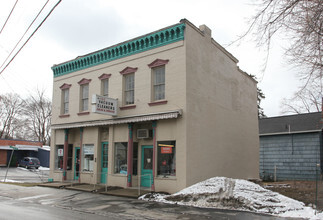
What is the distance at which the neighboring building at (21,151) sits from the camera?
4338 centimetres

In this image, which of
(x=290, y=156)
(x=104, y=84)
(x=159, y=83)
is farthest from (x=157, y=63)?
(x=290, y=156)

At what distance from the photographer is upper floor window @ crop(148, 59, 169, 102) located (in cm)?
1642

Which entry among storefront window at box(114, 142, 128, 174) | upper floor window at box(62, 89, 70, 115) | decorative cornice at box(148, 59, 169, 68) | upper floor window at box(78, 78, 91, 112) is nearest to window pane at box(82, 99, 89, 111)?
upper floor window at box(78, 78, 91, 112)

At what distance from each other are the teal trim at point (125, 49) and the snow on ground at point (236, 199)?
7598 millimetres

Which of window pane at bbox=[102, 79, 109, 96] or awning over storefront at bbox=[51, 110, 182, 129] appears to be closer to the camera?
awning over storefront at bbox=[51, 110, 182, 129]

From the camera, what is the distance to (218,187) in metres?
13.3

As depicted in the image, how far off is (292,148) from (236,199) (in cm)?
1620

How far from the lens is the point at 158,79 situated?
1669 centimetres

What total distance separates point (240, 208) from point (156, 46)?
31.1 ft

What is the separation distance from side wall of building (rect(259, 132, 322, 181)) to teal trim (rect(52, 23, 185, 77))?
1609cm

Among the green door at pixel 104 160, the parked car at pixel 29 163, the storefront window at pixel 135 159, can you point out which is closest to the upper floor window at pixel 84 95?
the green door at pixel 104 160

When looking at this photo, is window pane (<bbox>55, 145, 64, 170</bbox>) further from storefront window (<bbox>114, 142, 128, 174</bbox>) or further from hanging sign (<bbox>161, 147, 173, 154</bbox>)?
hanging sign (<bbox>161, 147, 173, 154</bbox>)

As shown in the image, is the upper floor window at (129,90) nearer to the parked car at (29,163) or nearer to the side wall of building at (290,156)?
the side wall of building at (290,156)

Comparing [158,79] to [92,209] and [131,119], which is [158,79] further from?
[92,209]
